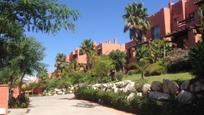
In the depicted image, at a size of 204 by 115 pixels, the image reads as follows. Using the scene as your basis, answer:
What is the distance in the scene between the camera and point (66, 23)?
9.29 m

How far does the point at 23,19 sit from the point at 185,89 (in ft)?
31.3

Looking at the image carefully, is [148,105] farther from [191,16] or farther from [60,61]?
[60,61]

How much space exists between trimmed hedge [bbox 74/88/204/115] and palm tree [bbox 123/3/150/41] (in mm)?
28234

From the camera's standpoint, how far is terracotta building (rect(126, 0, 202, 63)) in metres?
38.9

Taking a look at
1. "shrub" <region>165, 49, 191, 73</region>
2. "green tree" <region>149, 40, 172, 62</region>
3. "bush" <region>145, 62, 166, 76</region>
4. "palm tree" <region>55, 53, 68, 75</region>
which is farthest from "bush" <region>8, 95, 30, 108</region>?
"palm tree" <region>55, 53, 68, 75</region>

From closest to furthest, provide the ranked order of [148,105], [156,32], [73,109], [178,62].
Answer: [148,105]
[73,109]
[178,62]
[156,32]

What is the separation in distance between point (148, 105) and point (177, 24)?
30371 millimetres

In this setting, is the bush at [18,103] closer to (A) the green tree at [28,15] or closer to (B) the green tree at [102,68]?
(B) the green tree at [102,68]

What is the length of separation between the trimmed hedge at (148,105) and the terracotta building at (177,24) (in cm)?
1502

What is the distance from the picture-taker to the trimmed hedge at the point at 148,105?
14.2 metres

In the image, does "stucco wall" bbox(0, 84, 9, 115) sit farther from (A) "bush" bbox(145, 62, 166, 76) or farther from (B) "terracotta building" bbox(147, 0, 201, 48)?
(B) "terracotta building" bbox(147, 0, 201, 48)

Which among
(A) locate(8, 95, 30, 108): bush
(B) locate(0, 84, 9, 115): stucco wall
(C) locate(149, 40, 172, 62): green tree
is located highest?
(C) locate(149, 40, 172, 62): green tree

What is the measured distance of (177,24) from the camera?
1821 inches

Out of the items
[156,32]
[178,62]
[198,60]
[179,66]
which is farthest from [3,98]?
[156,32]
